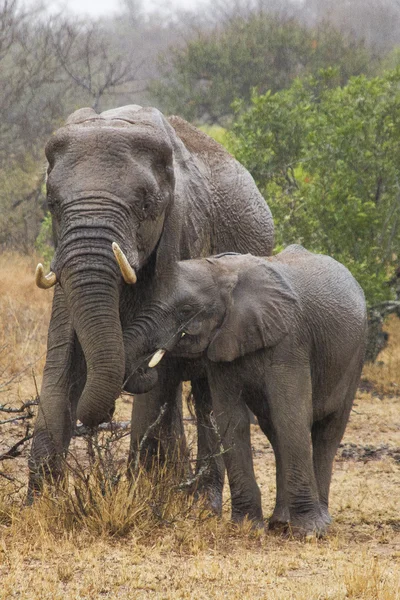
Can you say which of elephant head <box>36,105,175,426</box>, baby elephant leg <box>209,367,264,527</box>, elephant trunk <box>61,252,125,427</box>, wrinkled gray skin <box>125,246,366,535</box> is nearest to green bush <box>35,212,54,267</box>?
wrinkled gray skin <box>125,246,366,535</box>

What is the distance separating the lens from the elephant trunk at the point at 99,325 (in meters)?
5.62

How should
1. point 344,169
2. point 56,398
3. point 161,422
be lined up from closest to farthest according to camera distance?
point 56,398 < point 161,422 < point 344,169

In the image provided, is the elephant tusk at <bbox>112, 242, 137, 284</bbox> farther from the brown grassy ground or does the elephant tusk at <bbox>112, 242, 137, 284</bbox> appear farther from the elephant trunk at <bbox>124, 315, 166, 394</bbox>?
the brown grassy ground

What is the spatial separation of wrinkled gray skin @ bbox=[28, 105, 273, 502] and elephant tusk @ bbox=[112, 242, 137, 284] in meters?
0.05

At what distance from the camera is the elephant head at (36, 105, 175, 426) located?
18.5 ft

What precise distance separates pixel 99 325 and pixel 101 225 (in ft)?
1.60

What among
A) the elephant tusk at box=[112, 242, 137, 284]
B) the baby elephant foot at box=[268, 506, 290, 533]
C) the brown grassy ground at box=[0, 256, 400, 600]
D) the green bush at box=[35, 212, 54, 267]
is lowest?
the green bush at box=[35, 212, 54, 267]

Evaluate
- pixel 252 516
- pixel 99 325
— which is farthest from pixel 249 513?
pixel 99 325

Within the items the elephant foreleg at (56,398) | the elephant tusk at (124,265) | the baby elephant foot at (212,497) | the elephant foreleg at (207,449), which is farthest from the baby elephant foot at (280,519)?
the elephant tusk at (124,265)

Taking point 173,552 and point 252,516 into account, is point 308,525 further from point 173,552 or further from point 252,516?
point 173,552

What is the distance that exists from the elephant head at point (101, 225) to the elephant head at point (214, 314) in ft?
0.80

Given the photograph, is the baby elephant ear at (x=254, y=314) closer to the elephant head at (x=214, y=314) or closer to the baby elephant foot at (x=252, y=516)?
the elephant head at (x=214, y=314)

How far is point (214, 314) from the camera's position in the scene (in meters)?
6.28

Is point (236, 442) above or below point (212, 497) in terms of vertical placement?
above
